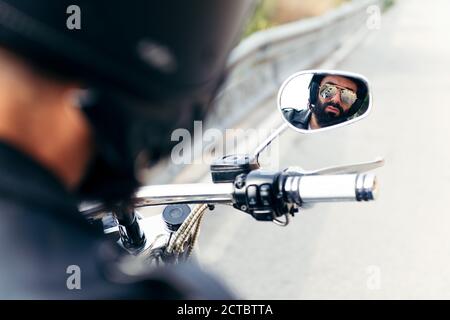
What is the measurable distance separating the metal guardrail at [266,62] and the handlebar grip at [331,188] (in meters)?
3.96

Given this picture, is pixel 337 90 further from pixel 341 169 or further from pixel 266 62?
pixel 266 62

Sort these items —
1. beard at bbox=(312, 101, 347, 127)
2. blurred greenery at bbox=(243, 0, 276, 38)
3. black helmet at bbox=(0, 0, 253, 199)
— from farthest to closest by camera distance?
Result: blurred greenery at bbox=(243, 0, 276, 38), beard at bbox=(312, 101, 347, 127), black helmet at bbox=(0, 0, 253, 199)

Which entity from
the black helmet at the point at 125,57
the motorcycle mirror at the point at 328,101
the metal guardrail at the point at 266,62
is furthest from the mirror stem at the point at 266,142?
the metal guardrail at the point at 266,62

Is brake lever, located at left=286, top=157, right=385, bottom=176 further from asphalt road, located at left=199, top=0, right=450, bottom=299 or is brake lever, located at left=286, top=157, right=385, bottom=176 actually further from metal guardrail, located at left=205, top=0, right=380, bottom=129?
metal guardrail, located at left=205, top=0, right=380, bottom=129

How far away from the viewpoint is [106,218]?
2.06m

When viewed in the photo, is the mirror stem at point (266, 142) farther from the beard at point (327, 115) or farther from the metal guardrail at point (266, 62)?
the metal guardrail at point (266, 62)

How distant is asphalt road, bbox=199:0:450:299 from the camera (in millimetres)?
5066

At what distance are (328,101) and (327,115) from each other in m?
0.03

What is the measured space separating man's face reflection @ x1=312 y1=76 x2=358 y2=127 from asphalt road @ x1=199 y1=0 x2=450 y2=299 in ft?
5.24

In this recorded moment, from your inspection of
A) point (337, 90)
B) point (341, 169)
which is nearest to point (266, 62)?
point (337, 90)

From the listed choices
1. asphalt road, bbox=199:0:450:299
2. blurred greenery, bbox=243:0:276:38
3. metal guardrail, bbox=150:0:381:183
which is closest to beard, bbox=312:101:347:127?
asphalt road, bbox=199:0:450:299

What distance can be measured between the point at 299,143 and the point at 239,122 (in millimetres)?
778

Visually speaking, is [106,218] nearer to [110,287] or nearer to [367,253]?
[110,287]

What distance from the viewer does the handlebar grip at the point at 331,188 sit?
4.85 feet
